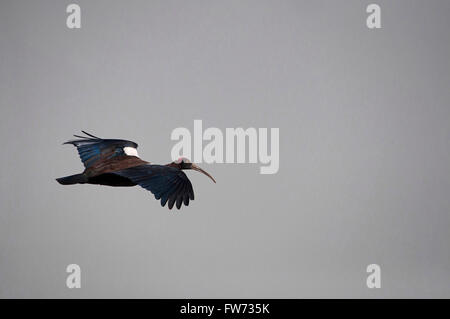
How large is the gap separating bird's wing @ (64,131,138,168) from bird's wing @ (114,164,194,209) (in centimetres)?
114

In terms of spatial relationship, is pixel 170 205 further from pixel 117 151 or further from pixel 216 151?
pixel 216 151

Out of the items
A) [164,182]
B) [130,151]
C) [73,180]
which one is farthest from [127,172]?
[130,151]

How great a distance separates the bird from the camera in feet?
22.4

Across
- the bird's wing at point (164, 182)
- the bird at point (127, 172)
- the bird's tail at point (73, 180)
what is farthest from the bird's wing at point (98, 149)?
the bird's wing at point (164, 182)

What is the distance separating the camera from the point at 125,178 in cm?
738

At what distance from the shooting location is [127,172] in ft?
23.3

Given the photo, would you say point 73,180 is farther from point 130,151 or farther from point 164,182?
point 164,182

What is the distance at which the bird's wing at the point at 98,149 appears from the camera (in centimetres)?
824

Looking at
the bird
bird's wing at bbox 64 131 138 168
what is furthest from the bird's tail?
bird's wing at bbox 64 131 138 168

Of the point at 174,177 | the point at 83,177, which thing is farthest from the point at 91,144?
the point at 174,177

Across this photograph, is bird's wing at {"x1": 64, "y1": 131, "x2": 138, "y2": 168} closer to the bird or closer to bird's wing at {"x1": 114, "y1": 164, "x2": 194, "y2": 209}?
the bird

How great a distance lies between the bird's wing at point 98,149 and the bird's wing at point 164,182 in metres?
1.14

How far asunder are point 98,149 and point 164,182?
6.19ft
